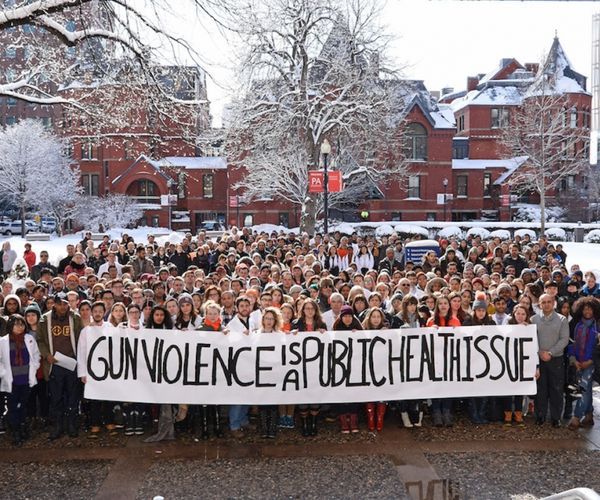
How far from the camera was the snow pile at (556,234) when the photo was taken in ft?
137

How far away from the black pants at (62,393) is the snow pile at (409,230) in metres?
35.4

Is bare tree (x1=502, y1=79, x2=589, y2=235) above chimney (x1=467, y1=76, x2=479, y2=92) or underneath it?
underneath

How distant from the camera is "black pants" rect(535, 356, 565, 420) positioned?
8.55 meters

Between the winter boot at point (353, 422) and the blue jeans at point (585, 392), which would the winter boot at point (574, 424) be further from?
the winter boot at point (353, 422)

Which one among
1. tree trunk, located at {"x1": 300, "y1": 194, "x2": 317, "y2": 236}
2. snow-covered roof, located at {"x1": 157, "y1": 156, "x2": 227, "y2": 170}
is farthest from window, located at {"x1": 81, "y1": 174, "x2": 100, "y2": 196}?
tree trunk, located at {"x1": 300, "y1": 194, "x2": 317, "y2": 236}

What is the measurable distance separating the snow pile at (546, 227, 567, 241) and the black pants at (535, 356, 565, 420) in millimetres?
35886

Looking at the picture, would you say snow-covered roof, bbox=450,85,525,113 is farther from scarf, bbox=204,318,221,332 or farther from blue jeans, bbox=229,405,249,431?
blue jeans, bbox=229,405,249,431

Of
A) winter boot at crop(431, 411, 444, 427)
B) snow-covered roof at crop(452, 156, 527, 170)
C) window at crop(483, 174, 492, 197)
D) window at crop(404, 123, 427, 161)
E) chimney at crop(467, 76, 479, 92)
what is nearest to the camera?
winter boot at crop(431, 411, 444, 427)

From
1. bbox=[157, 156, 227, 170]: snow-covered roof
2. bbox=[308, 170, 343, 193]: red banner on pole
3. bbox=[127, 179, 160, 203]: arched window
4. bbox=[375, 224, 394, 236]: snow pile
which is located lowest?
bbox=[375, 224, 394, 236]: snow pile

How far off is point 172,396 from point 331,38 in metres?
27.9

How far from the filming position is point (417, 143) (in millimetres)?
55156

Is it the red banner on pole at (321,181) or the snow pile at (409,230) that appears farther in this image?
the snow pile at (409,230)

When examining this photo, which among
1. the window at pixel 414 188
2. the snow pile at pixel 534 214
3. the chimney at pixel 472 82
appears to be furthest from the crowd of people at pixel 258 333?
the chimney at pixel 472 82

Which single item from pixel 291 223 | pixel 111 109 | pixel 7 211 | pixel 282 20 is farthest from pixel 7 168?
pixel 111 109
